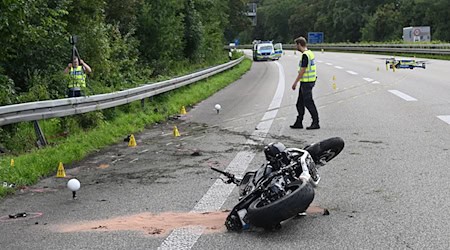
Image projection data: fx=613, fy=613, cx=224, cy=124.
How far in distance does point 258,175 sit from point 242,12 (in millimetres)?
68284

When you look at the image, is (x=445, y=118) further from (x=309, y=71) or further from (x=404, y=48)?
(x=404, y=48)

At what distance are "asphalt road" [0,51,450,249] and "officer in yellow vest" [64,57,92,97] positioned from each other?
1.54 m

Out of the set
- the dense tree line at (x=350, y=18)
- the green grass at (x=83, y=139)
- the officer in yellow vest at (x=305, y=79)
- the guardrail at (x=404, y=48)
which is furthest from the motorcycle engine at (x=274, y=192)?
the dense tree line at (x=350, y=18)

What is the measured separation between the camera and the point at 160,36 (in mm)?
25219

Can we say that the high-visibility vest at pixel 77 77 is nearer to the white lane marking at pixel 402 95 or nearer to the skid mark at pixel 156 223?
the skid mark at pixel 156 223

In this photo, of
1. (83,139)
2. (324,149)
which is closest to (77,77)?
(83,139)

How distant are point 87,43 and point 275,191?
12.8 metres

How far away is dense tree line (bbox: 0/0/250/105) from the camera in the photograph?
11297 millimetres

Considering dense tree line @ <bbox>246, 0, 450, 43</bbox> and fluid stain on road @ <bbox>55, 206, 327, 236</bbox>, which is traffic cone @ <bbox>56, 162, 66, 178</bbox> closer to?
fluid stain on road @ <bbox>55, 206, 327, 236</bbox>

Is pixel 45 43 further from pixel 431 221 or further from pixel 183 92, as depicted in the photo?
pixel 431 221

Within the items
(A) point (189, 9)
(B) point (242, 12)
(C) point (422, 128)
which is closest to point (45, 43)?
(C) point (422, 128)

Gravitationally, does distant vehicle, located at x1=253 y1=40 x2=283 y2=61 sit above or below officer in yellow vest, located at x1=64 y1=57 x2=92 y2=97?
below

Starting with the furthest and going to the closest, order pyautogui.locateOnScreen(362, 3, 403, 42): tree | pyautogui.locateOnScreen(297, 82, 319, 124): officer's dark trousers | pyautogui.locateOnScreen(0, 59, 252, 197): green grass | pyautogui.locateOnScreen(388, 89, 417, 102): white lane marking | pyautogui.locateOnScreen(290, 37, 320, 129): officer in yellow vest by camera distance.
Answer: pyautogui.locateOnScreen(362, 3, 403, 42): tree
pyautogui.locateOnScreen(388, 89, 417, 102): white lane marking
pyautogui.locateOnScreen(297, 82, 319, 124): officer's dark trousers
pyautogui.locateOnScreen(290, 37, 320, 129): officer in yellow vest
pyautogui.locateOnScreen(0, 59, 252, 197): green grass

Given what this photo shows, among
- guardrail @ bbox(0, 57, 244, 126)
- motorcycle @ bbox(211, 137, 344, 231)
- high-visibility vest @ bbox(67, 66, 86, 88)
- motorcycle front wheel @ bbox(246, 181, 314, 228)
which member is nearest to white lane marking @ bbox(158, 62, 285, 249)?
motorcycle @ bbox(211, 137, 344, 231)
